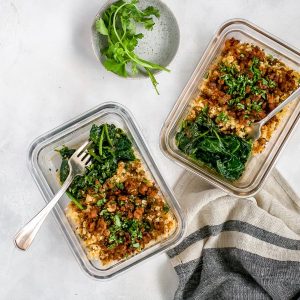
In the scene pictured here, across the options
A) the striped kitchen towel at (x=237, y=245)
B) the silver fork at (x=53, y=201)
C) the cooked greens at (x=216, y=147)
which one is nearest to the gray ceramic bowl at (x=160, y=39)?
the cooked greens at (x=216, y=147)

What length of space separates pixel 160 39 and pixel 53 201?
870mm

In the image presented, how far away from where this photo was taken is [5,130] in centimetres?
233

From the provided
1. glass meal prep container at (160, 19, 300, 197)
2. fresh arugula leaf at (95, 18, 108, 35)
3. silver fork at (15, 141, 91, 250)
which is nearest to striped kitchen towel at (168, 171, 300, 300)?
glass meal prep container at (160, 19, 300, 197)

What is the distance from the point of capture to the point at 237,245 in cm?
230

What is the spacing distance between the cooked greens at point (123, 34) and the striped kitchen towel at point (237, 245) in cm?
57

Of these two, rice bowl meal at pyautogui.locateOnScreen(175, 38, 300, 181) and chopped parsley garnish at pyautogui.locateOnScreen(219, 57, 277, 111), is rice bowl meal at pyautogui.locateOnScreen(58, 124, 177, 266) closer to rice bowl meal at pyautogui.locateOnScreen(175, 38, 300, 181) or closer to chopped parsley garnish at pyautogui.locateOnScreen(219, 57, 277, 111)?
rice bowl meal at pyautogui.locateOnScreen(175, 38, 300, 181)

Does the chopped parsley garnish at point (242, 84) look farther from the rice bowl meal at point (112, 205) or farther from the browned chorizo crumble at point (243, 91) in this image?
the rice bowl meal at point (112, 205)

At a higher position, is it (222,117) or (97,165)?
(222,117)

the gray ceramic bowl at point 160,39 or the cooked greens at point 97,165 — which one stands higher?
the gray ceramic bowl at point 160,39

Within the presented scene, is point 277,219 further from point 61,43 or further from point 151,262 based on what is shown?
point 61,43

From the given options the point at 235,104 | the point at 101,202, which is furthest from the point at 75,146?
the point at 235,104

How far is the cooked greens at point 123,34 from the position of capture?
2.15m

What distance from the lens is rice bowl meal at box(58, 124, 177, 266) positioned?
2139mm

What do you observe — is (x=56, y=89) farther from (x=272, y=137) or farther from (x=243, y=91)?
(x=272, y=137)
